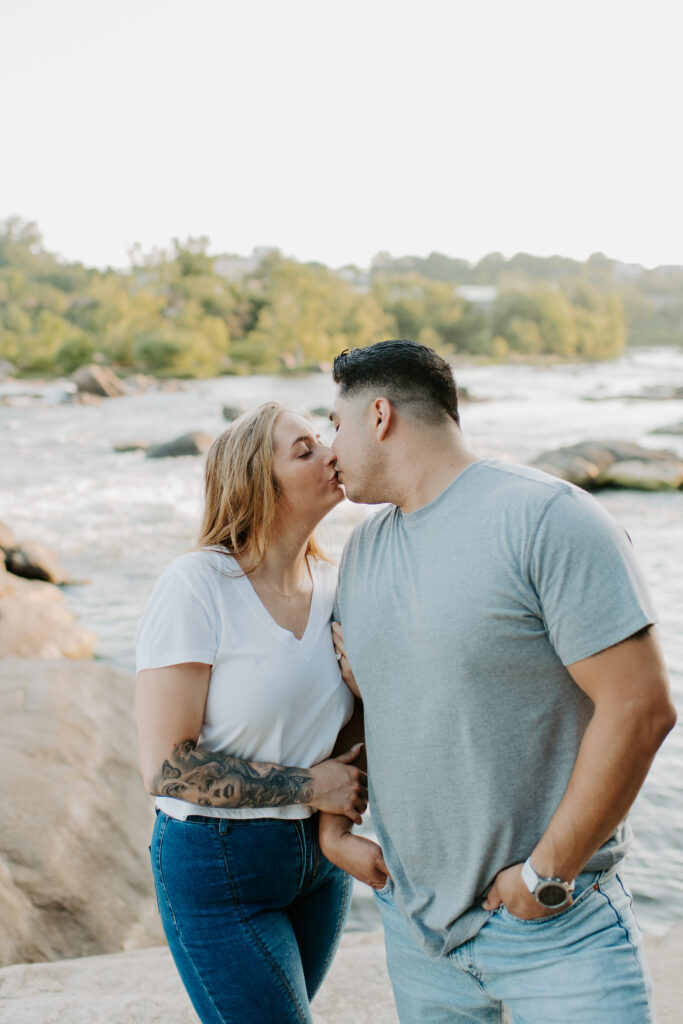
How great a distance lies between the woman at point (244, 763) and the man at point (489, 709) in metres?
0.17

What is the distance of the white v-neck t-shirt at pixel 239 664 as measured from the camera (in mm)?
1979

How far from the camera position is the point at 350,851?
2033mm

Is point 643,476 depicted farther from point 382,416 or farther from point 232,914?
point 232,914

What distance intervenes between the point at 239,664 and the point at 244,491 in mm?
436

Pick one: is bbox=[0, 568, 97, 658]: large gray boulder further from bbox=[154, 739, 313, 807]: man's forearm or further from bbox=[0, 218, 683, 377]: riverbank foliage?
bbox=[0, 218, 683, 377]: riverbank foliage

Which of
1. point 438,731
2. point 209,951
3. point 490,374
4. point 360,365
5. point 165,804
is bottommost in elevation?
point 490,374

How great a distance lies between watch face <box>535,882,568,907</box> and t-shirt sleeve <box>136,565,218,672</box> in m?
0.80

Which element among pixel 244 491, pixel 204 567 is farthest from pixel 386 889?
pixel 244 491

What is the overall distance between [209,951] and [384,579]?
2.87 feet

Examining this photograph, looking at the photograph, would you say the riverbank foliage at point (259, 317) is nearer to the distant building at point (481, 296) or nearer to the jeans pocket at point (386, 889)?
the distant building at point (481, 296)

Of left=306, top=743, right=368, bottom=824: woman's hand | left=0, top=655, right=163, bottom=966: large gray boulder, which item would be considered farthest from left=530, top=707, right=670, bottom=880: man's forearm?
left=0, top=655, right=163, bottom=966: large gray boulder

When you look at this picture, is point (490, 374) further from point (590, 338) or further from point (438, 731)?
point (438, 731)

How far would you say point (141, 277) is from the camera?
250 feet

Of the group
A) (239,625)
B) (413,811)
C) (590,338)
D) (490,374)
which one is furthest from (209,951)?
(590,338)
